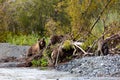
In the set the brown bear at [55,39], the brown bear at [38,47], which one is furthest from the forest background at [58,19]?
the brown bear at [38,47]

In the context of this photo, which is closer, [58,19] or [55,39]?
[55,39]

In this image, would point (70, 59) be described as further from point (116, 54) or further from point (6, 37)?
point (6, 37)

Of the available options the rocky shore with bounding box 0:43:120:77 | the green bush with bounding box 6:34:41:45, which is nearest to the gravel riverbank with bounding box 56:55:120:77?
the rocky shore with bounding box 0:43:120:77

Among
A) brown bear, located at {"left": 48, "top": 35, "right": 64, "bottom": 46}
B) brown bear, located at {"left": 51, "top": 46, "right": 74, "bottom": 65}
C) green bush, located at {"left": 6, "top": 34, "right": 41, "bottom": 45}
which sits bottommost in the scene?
green bush, located at {"left": 6, "top": 34, "right": 41, "bottom": 45}

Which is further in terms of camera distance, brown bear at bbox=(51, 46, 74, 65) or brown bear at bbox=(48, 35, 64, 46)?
brown bear at bbox=(48, 35, 64, 46)

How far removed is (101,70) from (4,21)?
75.5ft

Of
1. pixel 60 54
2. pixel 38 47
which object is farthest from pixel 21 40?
pixel 60 54

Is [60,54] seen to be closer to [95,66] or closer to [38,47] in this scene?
[38,47]

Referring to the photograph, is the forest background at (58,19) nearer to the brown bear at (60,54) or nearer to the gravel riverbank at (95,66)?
the brown bear at (60,54)

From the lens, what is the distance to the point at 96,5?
22766 millimetres

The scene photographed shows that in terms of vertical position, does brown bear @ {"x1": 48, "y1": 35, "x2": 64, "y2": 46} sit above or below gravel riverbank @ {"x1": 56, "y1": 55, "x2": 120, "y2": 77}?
above

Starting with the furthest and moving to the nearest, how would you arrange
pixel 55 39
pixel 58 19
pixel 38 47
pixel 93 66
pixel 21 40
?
pixel 58 19 < pixel 21 40 < pixel 38 47 < pixel 55 39 < pixel 93 66

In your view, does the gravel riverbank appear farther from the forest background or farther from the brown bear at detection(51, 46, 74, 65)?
the forest background

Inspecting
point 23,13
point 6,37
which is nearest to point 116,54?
point 6,37
